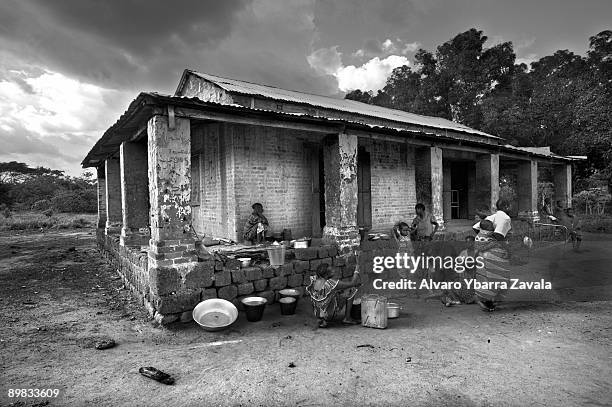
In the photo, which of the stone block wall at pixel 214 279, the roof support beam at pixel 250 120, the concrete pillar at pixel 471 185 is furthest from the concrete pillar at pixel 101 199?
the concrete pillar at pixel 471 185

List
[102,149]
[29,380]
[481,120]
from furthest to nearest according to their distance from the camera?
[481,120], [102,149], [29,380]

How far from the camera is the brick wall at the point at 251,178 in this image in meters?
7.34

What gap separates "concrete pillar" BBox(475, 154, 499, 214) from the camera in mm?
11070

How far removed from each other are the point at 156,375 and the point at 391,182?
7.99m

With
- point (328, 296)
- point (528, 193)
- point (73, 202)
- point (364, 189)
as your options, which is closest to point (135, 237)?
point (328, 296)

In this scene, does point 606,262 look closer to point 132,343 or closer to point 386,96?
point 132,343

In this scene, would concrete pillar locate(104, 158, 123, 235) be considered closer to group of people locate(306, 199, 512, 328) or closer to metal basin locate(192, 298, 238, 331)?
metal basin locate(192, 298, 238, 331)

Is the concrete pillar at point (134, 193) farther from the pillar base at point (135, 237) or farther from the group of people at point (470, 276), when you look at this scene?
the group of people at point (470, 276)

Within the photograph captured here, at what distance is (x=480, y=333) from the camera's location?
4.72 meters

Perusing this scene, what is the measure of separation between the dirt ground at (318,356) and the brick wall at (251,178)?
2.43 meters

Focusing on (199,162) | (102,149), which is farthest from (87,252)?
(199,162)

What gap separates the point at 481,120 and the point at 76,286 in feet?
86.6

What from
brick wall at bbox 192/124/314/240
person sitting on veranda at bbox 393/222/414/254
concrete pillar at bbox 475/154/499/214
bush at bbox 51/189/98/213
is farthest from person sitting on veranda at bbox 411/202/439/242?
bush at bbox 51/189/98/213

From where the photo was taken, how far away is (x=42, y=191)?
30359 mm
